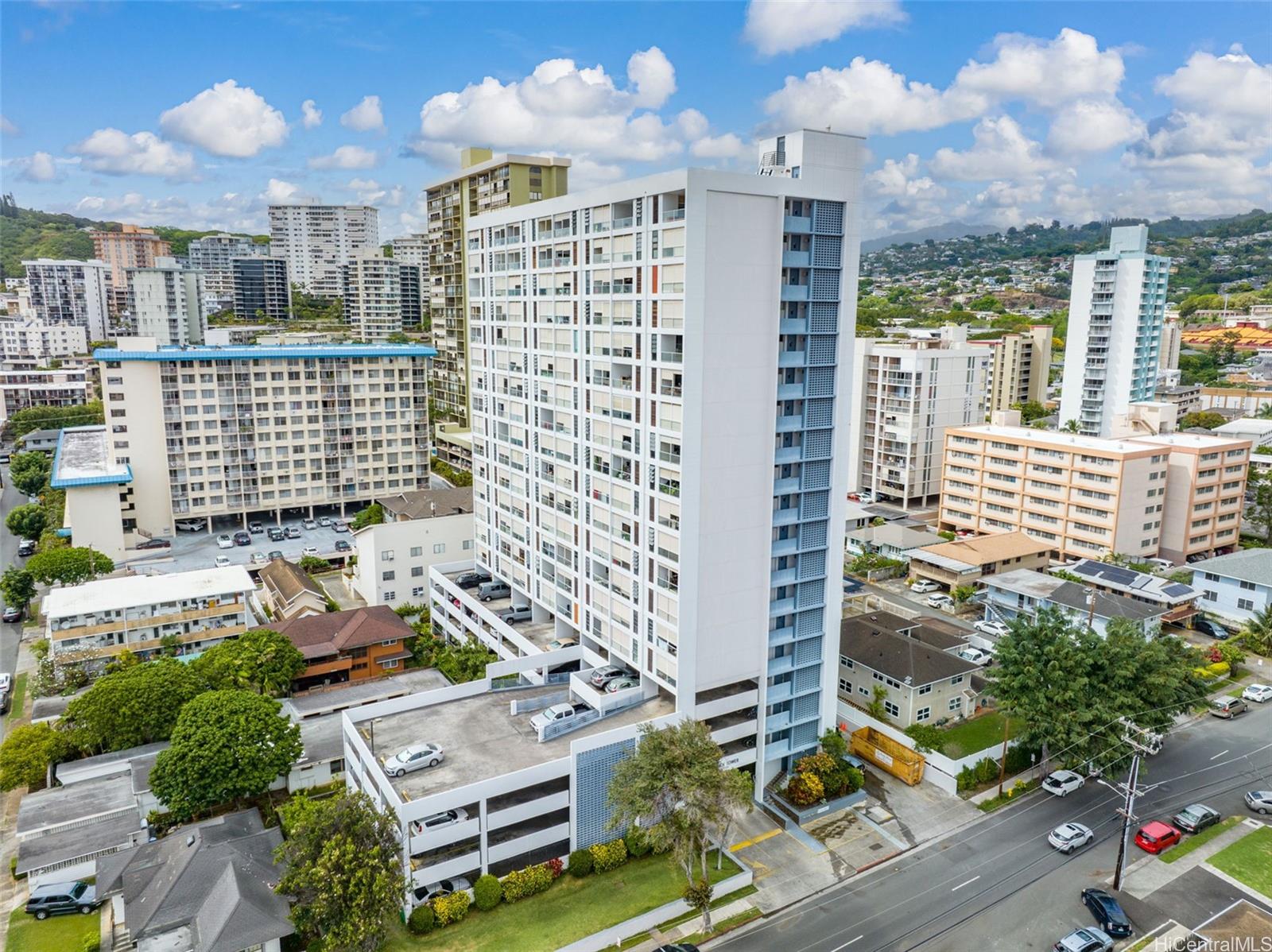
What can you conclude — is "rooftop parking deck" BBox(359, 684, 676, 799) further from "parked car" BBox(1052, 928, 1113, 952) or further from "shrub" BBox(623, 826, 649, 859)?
"parked car" BBox(1052, 928, 1113, 952)

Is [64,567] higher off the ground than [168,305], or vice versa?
[168,305]

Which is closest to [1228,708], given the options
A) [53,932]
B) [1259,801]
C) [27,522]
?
[1259,801]

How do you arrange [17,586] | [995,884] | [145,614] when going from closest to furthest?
[995,884], [145,614], [17,586]

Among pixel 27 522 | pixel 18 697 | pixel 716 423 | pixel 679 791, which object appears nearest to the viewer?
pixel 679 791

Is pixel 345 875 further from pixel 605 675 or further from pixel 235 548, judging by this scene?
pixel 235 548

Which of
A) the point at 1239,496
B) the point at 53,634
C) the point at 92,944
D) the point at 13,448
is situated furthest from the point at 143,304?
the point at 1239,496

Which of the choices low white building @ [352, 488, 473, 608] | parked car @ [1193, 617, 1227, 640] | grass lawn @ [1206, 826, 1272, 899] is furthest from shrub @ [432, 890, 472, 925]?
parked car @ [1193, 617, 1227, 640]

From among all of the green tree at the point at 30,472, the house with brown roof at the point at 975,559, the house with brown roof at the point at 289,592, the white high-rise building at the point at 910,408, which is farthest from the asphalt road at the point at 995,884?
the green tree at the point at 30,472
